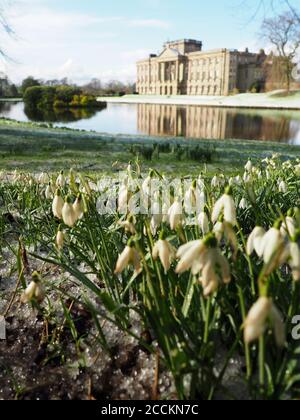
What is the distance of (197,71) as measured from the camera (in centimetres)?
7131

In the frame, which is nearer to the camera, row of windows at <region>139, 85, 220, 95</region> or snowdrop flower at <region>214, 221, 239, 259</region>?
snowdrop flower at <region>214, 221, 239, 259</region>

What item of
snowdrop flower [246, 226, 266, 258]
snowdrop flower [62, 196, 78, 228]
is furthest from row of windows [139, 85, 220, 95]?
snowdrop flower [246, 226, 266, 258]

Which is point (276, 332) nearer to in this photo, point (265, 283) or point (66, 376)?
point (265, 283)

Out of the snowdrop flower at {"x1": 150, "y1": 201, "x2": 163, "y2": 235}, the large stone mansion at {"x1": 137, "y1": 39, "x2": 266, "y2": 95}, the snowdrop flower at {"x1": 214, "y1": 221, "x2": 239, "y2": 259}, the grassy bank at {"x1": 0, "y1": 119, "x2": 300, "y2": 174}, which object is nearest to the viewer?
the snowdrop flower at {"x1": 214, "y1": 221, "x2": 239, "y2": 259}

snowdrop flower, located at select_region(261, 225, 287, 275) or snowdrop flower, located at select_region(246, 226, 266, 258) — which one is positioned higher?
snowdrop flower, located at select_region(261, 225, 287, 275)

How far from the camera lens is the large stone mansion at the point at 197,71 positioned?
65125 mm

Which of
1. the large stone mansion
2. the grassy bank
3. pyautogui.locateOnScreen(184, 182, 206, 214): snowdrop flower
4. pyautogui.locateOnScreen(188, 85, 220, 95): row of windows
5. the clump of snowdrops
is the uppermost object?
the large stone mansion

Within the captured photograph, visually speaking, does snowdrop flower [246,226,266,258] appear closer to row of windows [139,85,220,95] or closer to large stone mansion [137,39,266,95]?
large stone mansion [137,39,266,95]

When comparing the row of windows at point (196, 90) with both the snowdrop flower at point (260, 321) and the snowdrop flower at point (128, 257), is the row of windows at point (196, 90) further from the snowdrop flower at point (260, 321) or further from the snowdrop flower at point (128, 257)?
the snowdrop flower at point (260, 321)

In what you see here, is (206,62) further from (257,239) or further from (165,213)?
(257,239)

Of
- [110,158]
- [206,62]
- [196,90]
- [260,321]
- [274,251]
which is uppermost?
[206,62]

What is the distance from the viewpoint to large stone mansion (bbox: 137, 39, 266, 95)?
2564 inches
